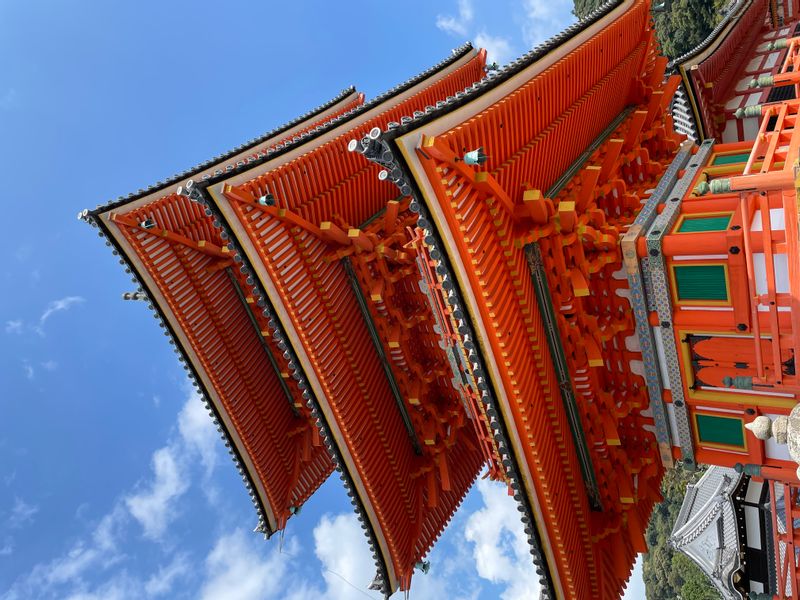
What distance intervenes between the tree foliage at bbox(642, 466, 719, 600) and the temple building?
1136 inches

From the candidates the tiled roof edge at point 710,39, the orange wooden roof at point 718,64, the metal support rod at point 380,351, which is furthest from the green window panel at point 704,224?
the tiled roof edge at point 710,39

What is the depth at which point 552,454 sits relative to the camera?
33.8ft

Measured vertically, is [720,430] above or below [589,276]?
below

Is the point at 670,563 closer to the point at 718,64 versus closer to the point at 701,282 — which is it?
the point at 718,64

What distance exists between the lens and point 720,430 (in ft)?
33.8

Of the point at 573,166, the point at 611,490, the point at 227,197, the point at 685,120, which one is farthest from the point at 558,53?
the point at 685,120

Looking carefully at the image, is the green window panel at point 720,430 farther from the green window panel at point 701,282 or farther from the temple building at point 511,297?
the green window panel at point 701,282

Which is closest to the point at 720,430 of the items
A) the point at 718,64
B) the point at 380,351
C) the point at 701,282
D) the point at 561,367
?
the point at 701,282

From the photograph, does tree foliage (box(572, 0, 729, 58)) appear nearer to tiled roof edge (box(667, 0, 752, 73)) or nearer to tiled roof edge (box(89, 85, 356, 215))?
tiled roof edge (box(667, 0, 752, 73))

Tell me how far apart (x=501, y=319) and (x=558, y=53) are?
5.71m

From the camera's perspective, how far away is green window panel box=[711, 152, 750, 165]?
41.4 ft

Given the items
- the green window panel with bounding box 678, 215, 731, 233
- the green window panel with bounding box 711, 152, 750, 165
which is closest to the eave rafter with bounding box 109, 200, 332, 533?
the green window panel with bounding box 678, 215, 731, 233

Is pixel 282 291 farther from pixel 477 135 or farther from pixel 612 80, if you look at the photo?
pixel 612 80

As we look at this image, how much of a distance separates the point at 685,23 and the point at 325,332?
4230 centimetres
